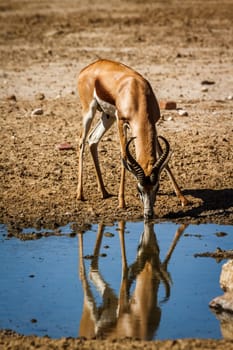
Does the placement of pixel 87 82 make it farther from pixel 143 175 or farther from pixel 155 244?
pixel 155 244

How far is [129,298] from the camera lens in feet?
31.1

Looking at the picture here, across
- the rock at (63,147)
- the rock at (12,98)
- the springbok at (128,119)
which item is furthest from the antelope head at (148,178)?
the rock at (12,98)

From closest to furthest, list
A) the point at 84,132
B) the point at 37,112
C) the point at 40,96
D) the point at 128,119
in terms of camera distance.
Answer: the point at 128,119 → the point at 84,132 → the point at 37,112 → the point at 40,96

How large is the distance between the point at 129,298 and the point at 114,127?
704cm

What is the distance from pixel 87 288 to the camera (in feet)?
31.9

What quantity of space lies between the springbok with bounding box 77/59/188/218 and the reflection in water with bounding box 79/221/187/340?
2.62 feet

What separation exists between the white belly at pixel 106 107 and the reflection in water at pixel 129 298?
2046 millimetres

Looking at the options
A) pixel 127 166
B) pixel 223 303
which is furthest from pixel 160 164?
pixel 223 303

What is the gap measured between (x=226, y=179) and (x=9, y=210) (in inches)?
110

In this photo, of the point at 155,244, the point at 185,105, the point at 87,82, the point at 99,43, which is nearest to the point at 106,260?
the point at 155,244

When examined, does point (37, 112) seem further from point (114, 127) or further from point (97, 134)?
point (97, 134)

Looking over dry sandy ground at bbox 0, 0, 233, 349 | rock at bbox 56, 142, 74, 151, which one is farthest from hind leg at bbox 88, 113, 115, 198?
rock at bbox 56, 142, 74, 151

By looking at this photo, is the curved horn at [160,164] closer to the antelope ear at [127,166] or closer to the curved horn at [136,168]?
the curved horn at [136,168]

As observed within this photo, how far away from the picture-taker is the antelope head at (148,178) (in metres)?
11.7
